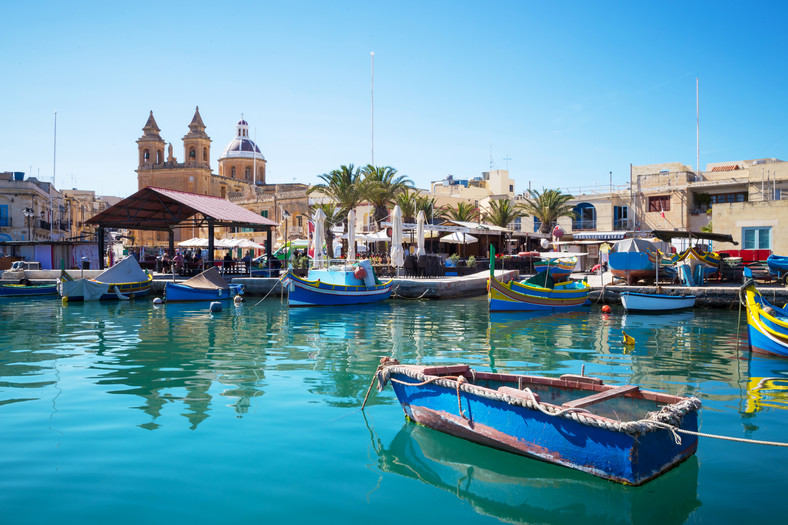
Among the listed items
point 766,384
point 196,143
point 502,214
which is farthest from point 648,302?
point 196,143

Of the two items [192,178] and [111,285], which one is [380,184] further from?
[192,178]

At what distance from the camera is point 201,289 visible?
90.1 ft

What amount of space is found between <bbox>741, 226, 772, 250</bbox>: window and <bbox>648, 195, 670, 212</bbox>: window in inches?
443

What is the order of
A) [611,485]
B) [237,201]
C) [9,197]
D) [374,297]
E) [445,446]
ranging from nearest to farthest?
[611,485], [445,446], [374,297], [9,197], [237,201]

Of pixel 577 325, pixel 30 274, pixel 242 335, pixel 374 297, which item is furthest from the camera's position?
pixel 30 274

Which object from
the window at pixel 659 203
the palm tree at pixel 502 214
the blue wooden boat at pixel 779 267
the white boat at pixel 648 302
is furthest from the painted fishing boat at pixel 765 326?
the window at pixel 659 203

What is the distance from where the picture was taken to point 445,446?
7105 mm

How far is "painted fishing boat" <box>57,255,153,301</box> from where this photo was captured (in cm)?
2756

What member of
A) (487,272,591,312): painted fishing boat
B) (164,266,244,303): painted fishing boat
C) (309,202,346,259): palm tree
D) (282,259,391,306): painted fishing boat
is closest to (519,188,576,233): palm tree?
(309,202,346,259): palm tree

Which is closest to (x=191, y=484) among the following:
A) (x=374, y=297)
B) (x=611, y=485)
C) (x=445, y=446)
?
(x=445, y=446)

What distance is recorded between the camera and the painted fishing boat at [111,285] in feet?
90.4

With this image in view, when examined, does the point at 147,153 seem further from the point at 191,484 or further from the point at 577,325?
the point at 191,484

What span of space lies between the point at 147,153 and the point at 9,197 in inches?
1032

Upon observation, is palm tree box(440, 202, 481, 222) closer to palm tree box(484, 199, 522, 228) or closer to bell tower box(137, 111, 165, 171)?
palm tree box(484, 199, 522, 228)
